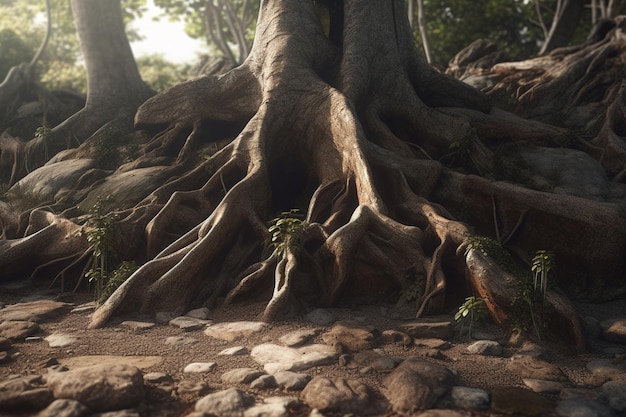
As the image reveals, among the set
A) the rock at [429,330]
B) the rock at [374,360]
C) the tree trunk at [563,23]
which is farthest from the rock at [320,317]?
the tree trunk at [563,23]

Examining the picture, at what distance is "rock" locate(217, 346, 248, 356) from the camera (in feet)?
14.7

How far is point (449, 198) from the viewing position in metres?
6.93

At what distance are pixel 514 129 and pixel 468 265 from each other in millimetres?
4615

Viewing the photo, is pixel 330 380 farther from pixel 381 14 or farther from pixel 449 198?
pixel 381 14

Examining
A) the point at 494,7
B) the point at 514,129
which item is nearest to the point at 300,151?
the point at 514,129

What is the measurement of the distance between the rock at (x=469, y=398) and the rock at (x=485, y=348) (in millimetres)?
817

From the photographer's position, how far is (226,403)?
11.4 ft

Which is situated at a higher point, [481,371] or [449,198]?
[449,198]

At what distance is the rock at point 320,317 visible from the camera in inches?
204

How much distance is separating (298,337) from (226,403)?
1325 mm

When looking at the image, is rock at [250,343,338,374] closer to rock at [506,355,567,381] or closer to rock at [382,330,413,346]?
rock at [382,330,413,346]

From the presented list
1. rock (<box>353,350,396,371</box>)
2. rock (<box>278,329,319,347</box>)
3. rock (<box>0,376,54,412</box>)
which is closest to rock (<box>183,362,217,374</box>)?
rock (<box>278,329,319,347</box>)

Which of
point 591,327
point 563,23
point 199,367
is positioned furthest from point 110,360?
point 563,23

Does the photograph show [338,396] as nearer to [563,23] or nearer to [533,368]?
[533,368]
